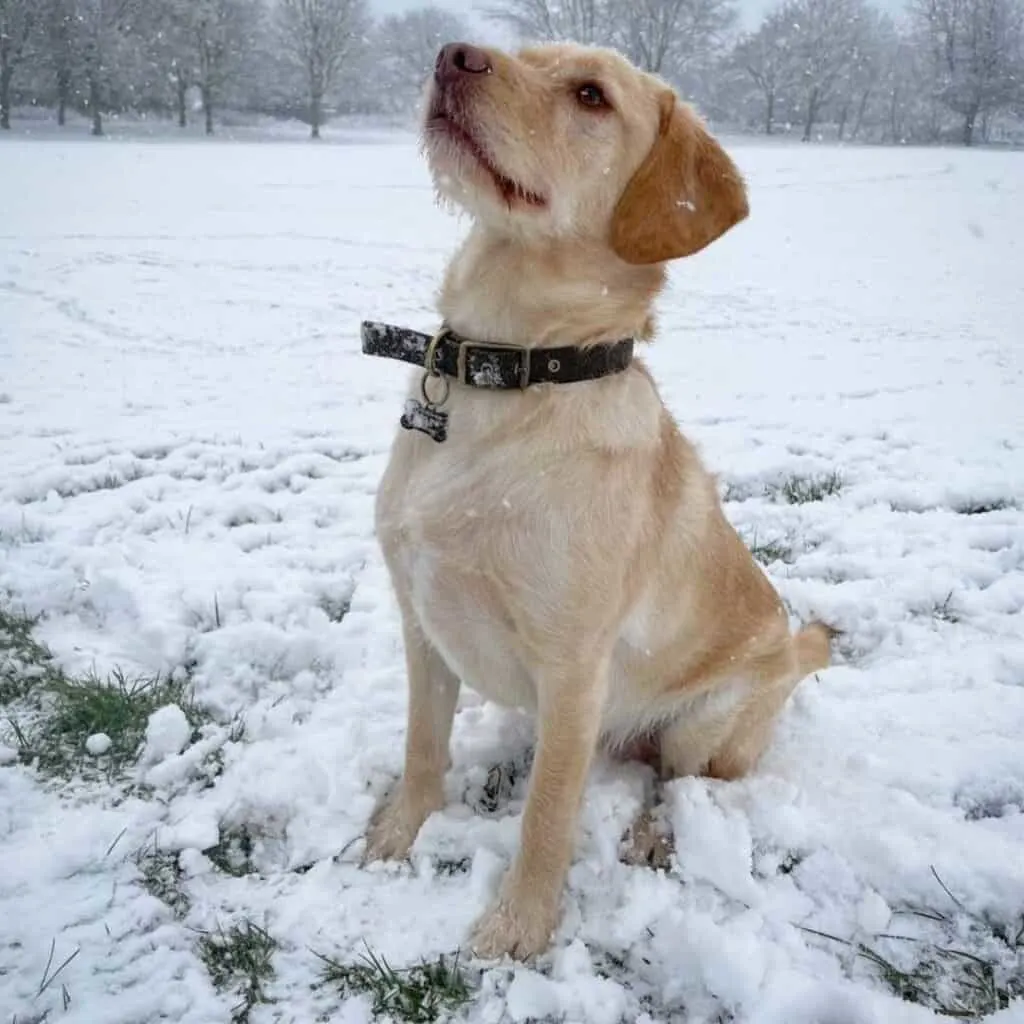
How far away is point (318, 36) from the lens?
169ft

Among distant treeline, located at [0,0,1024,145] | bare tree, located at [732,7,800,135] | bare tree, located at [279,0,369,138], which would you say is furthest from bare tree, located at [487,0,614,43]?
bare tree, located at [732,7,800,135]

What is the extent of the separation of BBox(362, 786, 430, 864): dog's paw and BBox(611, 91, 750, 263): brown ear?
5.26ft

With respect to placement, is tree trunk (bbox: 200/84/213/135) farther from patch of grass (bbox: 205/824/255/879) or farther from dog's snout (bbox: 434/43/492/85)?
patch of grass (bbox: 205/824/255/879)

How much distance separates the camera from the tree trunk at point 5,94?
39.0 metres

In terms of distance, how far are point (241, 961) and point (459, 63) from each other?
7.03 feet

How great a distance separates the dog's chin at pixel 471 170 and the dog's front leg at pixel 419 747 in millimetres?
1104

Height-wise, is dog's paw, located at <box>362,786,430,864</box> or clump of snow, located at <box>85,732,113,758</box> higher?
clump of snow, located at <box>85,732,113,758</box>

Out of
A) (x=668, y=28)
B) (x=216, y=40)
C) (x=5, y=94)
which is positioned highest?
(x=668, y=28)

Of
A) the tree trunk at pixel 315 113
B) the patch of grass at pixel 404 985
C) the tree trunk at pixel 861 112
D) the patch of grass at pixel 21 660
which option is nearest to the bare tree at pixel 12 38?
the tree trunk at pixel 315 113

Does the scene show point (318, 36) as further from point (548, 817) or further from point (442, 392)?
point (548, 817)

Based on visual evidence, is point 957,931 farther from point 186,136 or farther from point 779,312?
point 186,136

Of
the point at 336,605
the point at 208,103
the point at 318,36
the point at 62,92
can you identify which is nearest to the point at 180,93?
the point at 208,103

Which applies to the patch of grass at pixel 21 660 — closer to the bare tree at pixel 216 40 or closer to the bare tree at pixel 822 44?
the bare tree at pixel 216 40

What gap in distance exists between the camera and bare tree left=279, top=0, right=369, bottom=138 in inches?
2013
